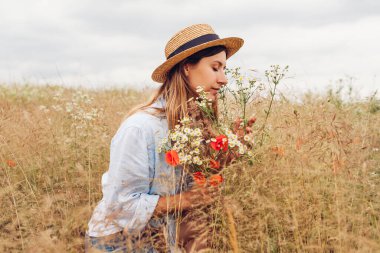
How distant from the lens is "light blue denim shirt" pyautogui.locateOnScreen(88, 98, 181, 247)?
2660mm

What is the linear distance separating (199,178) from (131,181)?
Result: 445mm

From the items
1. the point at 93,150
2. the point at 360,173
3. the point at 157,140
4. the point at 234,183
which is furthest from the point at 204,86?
the point at 93,150

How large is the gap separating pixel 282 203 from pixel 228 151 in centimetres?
47

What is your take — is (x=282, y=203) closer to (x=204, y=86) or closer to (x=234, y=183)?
(x=234, y=183)

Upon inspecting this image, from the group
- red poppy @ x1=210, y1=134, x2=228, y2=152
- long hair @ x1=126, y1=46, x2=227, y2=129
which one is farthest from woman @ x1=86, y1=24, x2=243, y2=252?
red poppy @ x1=210, y1=134, x2=228, y2=152

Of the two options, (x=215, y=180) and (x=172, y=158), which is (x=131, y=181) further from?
(x=215, y=180)

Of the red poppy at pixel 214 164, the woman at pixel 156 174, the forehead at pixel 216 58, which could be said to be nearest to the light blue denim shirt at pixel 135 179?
the woman at pixel 156 174

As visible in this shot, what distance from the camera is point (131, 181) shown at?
2.69m

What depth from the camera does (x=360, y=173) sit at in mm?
3467

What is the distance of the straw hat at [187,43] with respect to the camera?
3.03 m

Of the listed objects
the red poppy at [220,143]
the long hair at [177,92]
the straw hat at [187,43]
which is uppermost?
the straw hat at [187,43]

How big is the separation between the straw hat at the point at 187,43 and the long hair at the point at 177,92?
0.15ft

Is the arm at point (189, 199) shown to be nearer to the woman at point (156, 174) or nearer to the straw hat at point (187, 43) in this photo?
the woman at point (156, 174)

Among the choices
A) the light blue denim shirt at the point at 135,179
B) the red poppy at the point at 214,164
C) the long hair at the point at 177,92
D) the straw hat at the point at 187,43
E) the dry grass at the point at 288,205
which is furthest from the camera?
the straw hat at the point at 187,43
